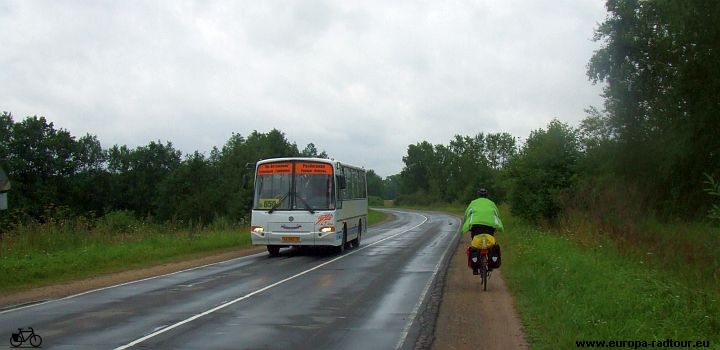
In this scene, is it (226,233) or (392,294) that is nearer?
(392,294)

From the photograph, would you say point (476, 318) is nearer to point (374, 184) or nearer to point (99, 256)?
point (99, 256)

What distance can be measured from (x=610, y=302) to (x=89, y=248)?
646 inches

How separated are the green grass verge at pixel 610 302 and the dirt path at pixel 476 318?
239 mm

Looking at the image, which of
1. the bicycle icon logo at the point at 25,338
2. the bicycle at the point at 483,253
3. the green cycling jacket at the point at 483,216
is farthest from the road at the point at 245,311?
the green cycling jacket at the point at 483,216

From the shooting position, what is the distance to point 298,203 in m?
21.7

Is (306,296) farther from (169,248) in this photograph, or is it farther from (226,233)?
(226,233)

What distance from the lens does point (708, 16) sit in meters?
23.0

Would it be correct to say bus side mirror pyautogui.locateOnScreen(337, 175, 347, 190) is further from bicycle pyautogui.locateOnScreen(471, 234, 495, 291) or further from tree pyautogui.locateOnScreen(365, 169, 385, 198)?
tree pyautogui.locateOnScreen(365, 169, 385, 198)

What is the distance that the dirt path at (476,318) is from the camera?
856 centimetres

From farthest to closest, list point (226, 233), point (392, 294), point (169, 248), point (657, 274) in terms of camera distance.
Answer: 1. point (226, 233)
2. point (169, 248)
3. point (392, 294)
4. point (657, 274)

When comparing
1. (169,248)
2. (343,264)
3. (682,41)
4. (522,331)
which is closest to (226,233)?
(169,248)

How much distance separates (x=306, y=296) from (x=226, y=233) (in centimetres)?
1725

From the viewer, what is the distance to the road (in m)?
8.68

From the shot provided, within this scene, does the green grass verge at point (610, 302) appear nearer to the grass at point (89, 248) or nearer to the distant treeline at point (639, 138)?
the distant treeline at point (639, 138)
